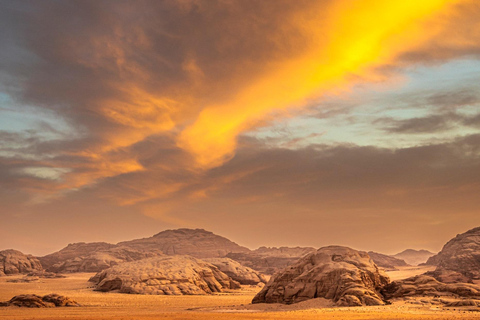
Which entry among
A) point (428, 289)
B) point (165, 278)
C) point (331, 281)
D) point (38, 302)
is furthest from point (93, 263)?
point (428, 289)

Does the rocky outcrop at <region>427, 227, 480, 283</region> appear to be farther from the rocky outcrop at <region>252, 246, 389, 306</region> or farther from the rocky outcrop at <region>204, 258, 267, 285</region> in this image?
the rocky outcrop at <region>252, 246, 389, 306</region>

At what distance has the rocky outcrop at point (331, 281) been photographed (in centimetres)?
3497

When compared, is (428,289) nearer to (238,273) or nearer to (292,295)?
(292,295)

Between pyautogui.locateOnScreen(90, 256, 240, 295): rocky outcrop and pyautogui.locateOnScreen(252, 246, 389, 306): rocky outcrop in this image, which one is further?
pyautogui.locateOnScreen(90, 256, 240, 295): rocky outcrop

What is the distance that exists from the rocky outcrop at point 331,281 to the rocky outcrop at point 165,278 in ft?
65.7

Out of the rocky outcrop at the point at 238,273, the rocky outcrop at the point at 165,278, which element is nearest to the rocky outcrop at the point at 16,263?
the rocky outcrop at the point at 238,273

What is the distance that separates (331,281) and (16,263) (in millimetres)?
Answer: 110259

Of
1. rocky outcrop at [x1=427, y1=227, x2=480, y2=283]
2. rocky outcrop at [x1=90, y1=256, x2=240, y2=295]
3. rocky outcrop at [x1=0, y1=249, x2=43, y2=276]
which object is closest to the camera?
rocky outcrop at [x1=90, y1=256, x2=240, y2=295]

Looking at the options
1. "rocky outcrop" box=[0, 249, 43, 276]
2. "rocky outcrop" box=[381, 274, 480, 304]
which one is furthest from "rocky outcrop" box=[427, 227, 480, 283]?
"rocky outcrop" box=[0, 249, 43, 276]

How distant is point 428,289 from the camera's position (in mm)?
37281

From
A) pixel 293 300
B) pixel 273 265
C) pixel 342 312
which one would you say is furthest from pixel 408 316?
pixel 273 265

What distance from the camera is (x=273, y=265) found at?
5822 inches

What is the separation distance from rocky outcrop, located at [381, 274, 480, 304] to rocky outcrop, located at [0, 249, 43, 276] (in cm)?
10411

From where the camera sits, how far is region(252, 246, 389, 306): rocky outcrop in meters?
35.0
